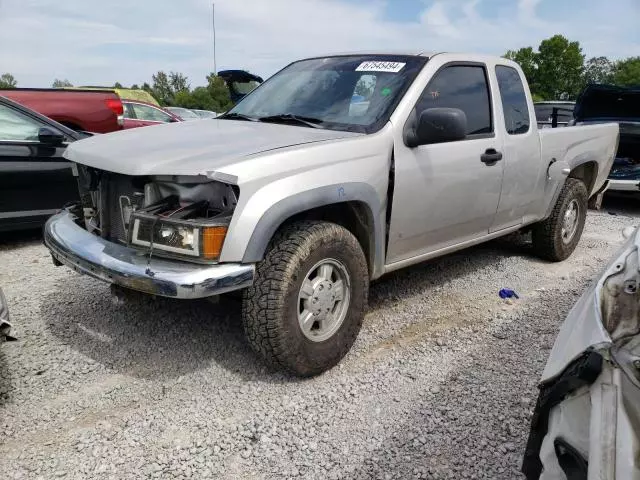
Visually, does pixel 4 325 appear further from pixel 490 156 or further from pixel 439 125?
pixel 490 156

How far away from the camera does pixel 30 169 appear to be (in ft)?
17.7

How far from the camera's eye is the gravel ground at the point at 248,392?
8.27 feet

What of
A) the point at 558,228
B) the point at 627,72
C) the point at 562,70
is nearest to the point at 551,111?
the point at 558,228

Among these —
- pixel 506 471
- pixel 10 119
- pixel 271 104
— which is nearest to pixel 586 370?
pixel 506 471

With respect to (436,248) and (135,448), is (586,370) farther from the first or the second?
(436,248)

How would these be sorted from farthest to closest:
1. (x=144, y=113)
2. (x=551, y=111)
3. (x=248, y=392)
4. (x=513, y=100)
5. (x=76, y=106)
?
(x=144, y=113) → (x=551, y=111) → (x=76, y=106) → (x=513, y=100) → (x=248, y=392)

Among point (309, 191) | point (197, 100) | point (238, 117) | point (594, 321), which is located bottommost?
point (197, 100)

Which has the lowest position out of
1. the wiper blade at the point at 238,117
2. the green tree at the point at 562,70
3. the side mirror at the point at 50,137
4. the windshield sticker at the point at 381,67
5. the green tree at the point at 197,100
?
the green tree at the point at 197,100

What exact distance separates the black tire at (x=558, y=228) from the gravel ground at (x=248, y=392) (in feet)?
3.38

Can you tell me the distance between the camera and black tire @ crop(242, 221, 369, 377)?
9.44 feet

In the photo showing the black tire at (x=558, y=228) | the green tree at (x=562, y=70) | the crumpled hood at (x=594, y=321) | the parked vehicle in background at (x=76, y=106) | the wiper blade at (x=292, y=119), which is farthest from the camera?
the green tree at (x=562, y=70)

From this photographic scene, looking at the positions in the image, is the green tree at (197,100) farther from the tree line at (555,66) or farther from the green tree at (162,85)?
the tree line at (555,66)

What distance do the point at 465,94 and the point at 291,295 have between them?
7.35ft

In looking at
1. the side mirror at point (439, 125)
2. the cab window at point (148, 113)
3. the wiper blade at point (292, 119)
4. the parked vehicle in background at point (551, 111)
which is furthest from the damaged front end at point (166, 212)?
the cab window at point (148, 113)
